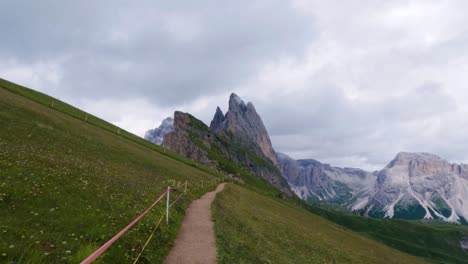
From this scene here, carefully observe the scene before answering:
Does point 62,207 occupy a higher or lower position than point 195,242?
higher

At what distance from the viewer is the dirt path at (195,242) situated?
16688mm

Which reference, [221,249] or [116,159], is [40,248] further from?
[116,159]

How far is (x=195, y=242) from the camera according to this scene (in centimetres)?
1992

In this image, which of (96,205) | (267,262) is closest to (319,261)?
(267,262)

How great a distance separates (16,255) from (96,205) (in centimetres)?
895

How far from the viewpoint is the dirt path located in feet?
54.7

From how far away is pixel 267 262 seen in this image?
2103cm

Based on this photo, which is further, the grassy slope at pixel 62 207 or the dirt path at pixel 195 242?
the dirt path at pixel 195 242

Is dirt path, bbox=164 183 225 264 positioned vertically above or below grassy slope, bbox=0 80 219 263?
below

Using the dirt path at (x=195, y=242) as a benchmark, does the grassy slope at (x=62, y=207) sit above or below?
above

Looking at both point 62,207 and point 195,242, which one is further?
point 195,242

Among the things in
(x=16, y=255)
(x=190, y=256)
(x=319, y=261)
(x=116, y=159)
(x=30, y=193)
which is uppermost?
(x=116, y=159)

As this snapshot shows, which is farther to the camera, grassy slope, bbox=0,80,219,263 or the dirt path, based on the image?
the dirt path

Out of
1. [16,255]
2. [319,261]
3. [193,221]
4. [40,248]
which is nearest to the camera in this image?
[16,255]
